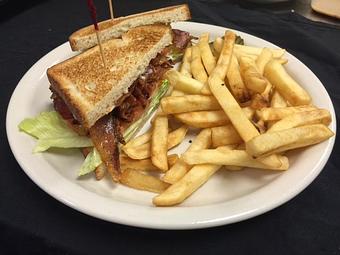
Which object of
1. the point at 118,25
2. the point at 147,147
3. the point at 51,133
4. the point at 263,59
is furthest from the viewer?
the point at 118,25

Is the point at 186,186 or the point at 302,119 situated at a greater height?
the point at 302,119

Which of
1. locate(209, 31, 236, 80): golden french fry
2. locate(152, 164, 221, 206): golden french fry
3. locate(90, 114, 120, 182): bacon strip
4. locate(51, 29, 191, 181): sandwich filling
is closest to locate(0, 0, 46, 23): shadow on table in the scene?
locate(51, 29, 191, 181): sandwich filling

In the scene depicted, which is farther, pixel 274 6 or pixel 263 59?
pixel 274 6

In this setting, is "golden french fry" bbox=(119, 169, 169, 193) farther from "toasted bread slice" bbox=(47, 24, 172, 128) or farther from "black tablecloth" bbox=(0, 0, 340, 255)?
"toasted bread slice" bbox=(47, 24, 172, 128)

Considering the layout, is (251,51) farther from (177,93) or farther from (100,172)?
(100,172)

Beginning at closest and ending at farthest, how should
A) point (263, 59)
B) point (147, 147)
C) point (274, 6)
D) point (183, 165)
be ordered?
1. point (183, 165)
2. point (147, 147)
3. point (263, 59)
4. point (274, 6)

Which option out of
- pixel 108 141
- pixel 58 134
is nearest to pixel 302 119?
pixel 108 141

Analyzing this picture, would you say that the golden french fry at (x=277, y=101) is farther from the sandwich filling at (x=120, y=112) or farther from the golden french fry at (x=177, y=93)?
the sandwich filling at (x=120, y=112)

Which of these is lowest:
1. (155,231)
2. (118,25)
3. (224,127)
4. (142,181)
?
(155,231)
